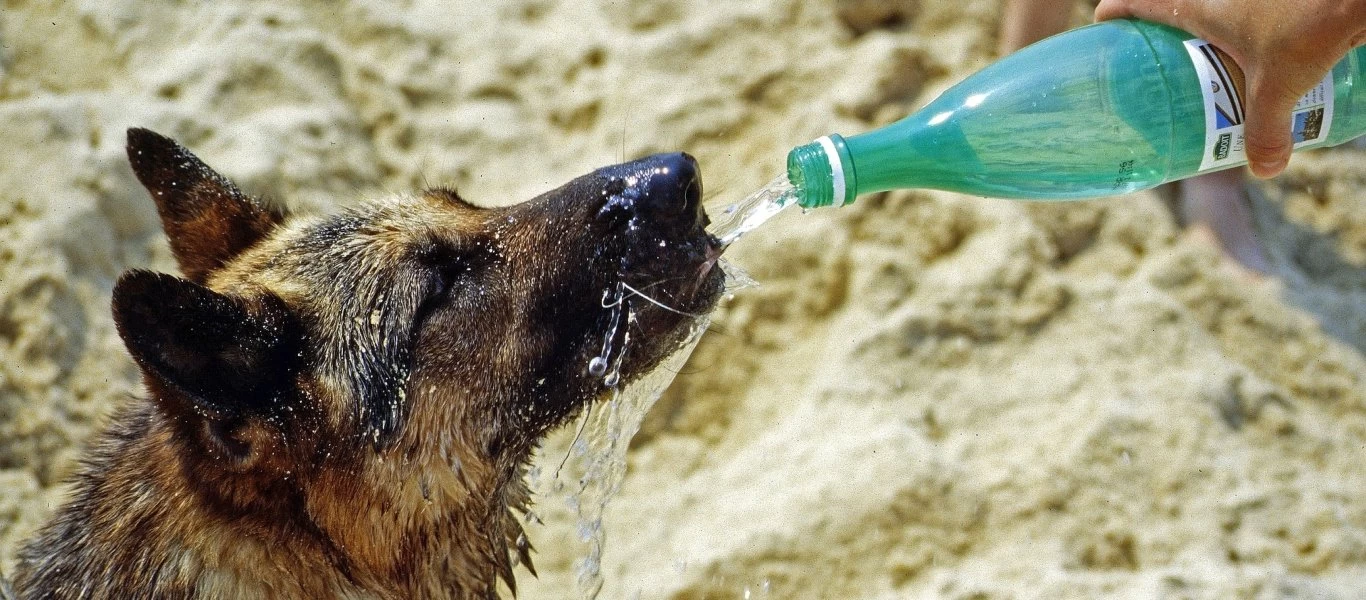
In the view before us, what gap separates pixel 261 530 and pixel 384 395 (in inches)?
15.9

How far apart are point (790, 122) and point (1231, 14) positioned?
246cm

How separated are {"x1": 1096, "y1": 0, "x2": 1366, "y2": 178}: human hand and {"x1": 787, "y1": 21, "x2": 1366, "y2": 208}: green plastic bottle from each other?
0.05 m

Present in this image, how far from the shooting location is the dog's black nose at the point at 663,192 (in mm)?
2906

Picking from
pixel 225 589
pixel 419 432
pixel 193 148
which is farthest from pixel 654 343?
pixel 193 148

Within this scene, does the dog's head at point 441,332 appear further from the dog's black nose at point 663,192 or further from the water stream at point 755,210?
the water stream at point 755,210

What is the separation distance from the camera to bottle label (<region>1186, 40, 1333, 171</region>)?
2623 mm

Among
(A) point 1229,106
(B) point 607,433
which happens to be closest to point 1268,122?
(A) point 1229,106

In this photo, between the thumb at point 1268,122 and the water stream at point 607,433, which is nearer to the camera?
the thumb at point 1268,122

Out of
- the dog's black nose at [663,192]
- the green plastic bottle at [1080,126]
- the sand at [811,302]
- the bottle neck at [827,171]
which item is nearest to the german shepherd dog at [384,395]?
the dog's black nose at [663,192]

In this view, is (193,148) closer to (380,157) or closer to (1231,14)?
(380,157)

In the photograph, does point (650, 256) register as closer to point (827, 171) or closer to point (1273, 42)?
point (827, 171)

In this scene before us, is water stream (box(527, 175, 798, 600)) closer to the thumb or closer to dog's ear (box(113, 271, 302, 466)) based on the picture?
dog's ear (box(113, 271, 302, 466))

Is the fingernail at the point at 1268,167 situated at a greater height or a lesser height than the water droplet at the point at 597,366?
greater

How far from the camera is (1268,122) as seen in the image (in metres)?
2.57
